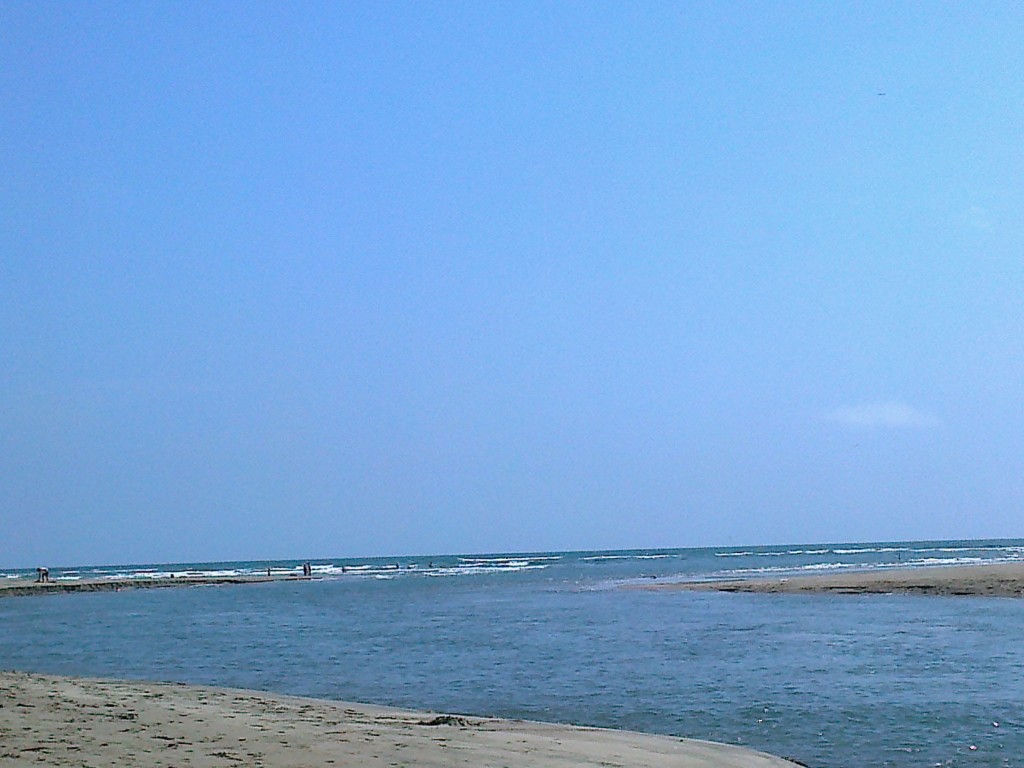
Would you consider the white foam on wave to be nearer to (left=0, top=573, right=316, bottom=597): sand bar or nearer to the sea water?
(left=0, top=573, right=316, bottom=597): sand bar

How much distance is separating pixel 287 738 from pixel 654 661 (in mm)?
13518

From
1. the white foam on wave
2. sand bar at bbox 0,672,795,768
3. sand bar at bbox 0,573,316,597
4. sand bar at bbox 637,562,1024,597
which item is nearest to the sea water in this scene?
sand bar at bbox 0,672,795,768

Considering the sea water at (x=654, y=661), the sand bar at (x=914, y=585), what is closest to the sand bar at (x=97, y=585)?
the sea water at (x=654, y=661)

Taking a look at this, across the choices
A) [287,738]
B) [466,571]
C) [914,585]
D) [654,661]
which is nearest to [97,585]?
[466,571]

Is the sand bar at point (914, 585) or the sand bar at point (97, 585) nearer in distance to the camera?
the sand bar at point (914, 585)

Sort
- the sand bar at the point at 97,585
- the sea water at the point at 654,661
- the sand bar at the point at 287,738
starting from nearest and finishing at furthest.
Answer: the sand bar at the point at 287,738
the sea water at the point at 654,661
the sand bar at the point at 97,585

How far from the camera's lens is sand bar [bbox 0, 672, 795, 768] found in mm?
11922

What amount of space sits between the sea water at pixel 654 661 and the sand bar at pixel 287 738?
206cm

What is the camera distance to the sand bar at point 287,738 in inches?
469

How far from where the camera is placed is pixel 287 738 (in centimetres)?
1352

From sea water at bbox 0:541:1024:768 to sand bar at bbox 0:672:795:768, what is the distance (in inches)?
81.2

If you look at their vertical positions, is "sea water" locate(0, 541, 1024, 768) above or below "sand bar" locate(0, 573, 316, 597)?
below

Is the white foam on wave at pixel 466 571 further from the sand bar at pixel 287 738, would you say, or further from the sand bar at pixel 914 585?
the sand bar at pixel 287 738

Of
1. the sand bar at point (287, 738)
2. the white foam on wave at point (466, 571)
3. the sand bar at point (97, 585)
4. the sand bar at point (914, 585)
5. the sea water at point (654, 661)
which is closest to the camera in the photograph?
the sand bar at point (287, 738)
